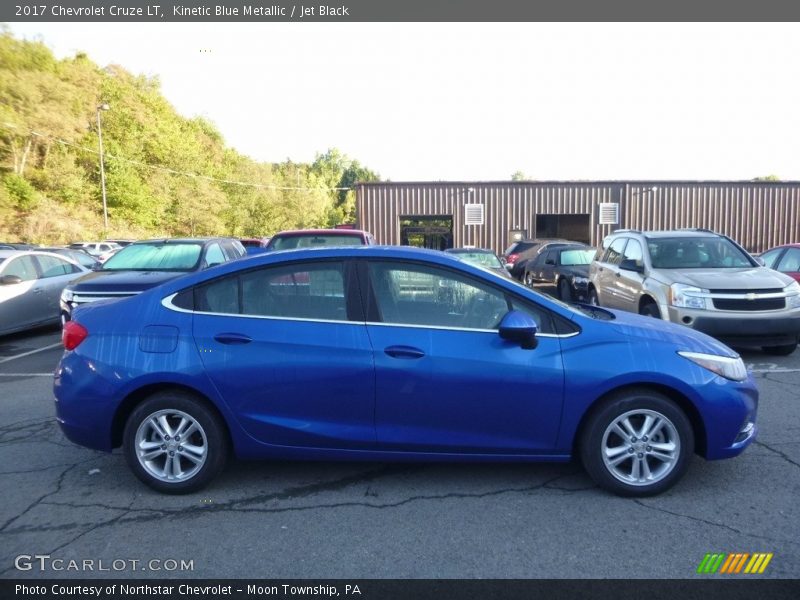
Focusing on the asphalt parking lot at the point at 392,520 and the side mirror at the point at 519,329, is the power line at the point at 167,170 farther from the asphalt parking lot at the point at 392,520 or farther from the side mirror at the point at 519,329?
the side mirror at the point at 519,329

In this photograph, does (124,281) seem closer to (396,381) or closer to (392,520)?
(396,381)

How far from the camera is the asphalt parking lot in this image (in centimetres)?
318

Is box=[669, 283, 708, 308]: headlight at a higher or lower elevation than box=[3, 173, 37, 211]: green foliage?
lower

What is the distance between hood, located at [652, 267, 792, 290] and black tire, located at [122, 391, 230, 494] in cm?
642

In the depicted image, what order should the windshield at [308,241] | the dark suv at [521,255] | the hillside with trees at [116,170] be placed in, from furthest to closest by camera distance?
the hillside with trees at [116,170], the dark suv at [521,255], the windshield at [308,241]

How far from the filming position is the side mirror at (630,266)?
9188 mm

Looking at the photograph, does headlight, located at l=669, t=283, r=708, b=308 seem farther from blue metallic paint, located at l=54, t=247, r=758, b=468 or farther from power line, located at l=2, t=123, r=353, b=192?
power line, located at l=2, t=123, r=353, b=192

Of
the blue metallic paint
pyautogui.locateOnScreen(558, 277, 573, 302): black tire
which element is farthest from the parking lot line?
pyautogui.locateOnScreen(558, 277, 573, 302): black tire

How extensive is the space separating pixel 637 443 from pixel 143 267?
7.78m

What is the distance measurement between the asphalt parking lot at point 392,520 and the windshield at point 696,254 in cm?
447

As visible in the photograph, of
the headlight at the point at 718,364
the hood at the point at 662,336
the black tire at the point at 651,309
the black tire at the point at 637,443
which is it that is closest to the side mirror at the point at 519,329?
the hood at the point at 662,336

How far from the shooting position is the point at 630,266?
940 centimetres

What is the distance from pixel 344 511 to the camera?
3805 millimetres

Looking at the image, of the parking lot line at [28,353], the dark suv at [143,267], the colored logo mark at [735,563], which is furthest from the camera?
the parking lot line at [28,353]
